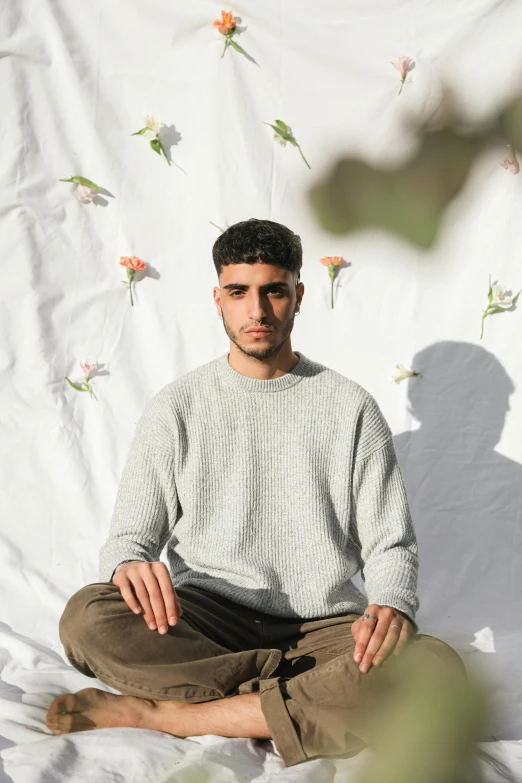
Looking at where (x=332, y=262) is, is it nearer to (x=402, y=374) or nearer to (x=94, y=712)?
(x=402, y=374)

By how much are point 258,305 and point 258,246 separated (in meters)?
0.12

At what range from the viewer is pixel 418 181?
95.9 inches

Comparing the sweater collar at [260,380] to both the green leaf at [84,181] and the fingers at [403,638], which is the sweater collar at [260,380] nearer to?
the fingers at [403,638]

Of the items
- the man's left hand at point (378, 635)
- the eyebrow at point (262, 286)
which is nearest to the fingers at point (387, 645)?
the man's left hand at point (378, 635)

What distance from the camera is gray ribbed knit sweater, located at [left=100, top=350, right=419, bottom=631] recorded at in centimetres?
174

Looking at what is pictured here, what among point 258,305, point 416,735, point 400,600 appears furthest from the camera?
point 258,305

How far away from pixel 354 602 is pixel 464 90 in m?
1.43

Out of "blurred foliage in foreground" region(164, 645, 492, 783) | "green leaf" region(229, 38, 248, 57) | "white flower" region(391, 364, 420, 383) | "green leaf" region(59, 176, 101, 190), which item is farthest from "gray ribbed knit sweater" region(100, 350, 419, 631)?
"green leaf" region(229, 38, 248, 57)

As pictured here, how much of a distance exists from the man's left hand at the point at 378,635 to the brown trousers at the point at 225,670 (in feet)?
0.06

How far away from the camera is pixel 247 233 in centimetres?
179

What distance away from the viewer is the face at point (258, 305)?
1.77 meters

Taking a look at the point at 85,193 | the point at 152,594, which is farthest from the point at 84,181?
the point at 152,594

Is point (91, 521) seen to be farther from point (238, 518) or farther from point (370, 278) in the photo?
point (370, 278)

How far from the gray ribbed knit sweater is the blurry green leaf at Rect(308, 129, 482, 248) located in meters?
0.75
